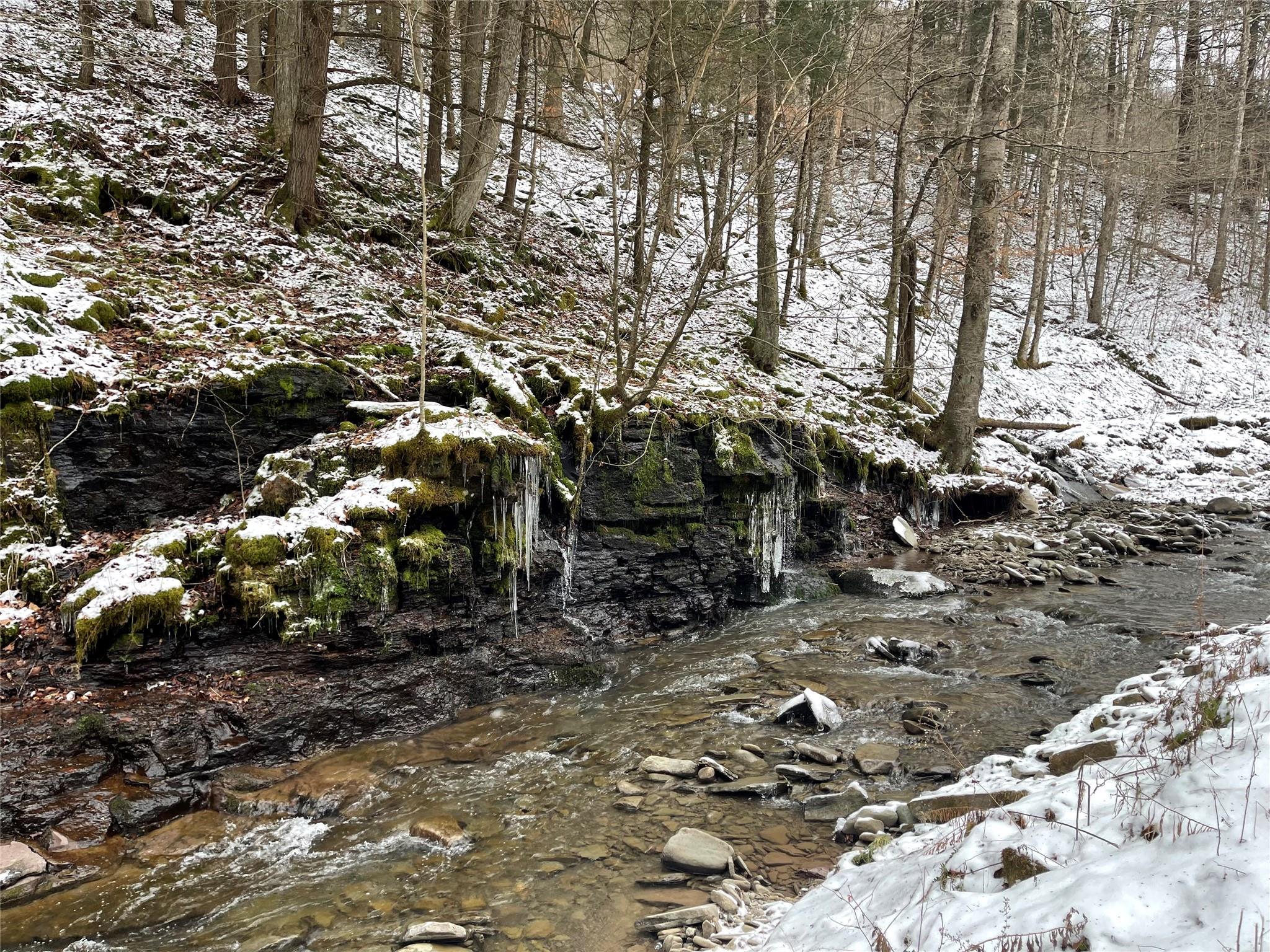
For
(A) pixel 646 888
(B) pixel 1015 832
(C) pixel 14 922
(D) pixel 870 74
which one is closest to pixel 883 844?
(B) pixel 1015 832

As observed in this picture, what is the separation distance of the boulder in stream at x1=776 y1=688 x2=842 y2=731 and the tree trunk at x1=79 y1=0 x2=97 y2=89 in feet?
44.2

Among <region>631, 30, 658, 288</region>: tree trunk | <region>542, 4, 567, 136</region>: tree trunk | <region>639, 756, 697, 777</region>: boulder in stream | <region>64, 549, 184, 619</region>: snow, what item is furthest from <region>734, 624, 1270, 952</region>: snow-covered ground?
<region>542, 4, 567, 136</region>: tree trunk

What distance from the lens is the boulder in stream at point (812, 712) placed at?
18.3 feet

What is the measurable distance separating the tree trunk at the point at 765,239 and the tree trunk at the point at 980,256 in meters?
2.94

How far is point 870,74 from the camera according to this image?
7.11m

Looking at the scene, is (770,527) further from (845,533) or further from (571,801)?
(571,801)

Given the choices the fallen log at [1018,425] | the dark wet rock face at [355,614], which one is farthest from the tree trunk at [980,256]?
the dark wet rock face at [355,614]

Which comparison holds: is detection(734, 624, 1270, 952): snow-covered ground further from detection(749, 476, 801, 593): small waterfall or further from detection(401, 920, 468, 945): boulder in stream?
detection(749, 476, 801, 593): small waterfall

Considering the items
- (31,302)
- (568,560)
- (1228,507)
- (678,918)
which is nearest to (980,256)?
(1228,507)

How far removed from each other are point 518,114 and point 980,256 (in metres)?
7.74

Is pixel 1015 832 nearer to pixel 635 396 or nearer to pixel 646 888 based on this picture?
pixel 646 888

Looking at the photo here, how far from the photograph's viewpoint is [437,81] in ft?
33.5

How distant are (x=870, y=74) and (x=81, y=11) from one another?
11.9 metres

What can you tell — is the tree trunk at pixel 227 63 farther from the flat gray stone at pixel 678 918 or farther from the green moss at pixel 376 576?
the flat gray stone at pixel 678 918
